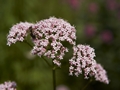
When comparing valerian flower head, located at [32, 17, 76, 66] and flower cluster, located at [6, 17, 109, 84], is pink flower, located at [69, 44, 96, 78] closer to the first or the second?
flower cluster, located at [6, 17, 109, 84]

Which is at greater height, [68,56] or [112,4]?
[112,4]

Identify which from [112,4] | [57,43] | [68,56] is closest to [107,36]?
[112,4]

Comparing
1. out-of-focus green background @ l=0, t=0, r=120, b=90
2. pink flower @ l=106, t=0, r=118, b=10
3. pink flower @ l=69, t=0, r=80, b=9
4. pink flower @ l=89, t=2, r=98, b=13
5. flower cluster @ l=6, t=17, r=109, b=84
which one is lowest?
flower cluster @ l=6, t=17, r=109, b=84

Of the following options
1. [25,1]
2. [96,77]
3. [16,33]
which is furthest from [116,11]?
[16,33]

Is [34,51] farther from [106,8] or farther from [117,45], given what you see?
[106,8]

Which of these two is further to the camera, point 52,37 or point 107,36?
point 107,36

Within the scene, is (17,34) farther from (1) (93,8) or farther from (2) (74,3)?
(2) (74,3)

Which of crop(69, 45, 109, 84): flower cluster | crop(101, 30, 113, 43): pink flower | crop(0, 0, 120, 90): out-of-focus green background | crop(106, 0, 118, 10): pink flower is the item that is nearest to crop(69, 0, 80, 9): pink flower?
crop(0, 0, 120, 90): out-of-focus green background
